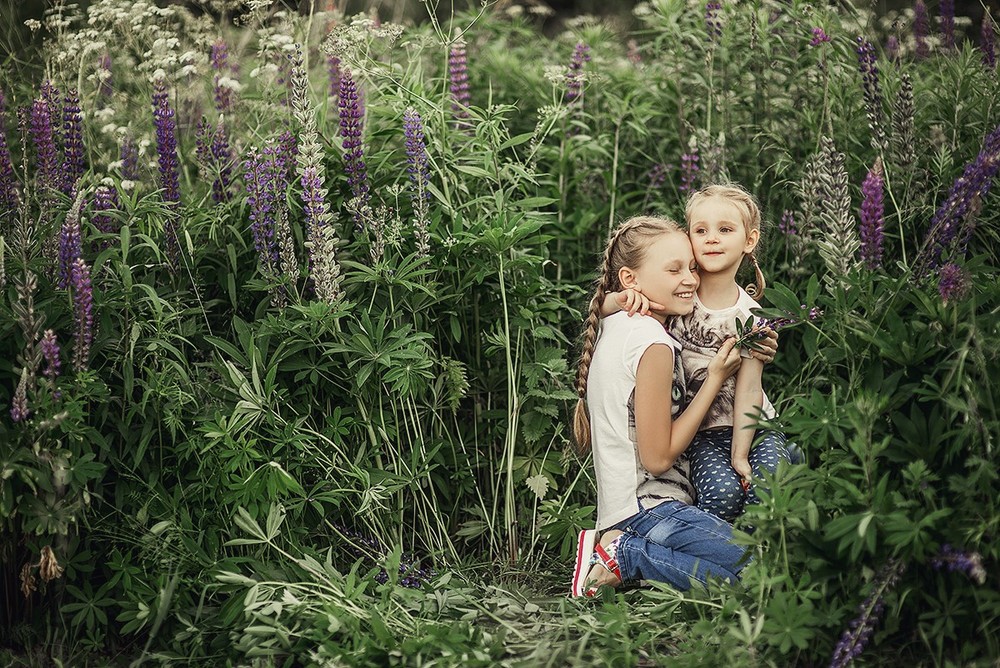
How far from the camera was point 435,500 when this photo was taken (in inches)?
151

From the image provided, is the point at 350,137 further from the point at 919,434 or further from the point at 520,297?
the point at 919,434

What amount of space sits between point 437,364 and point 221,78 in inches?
56.9

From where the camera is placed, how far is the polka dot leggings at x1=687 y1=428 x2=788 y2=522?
345cm

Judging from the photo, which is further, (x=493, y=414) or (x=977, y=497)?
(x=493, y=414)

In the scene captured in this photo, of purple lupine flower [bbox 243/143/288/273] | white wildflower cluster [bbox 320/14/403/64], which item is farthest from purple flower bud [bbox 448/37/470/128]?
purple lupine flower [bbox 243/143/288/273]

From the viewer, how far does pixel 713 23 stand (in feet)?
14.8

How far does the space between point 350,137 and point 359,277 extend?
56cm

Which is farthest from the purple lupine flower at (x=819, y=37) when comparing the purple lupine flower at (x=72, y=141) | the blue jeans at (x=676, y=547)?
the purple lupine flower at (x=72, y=141)

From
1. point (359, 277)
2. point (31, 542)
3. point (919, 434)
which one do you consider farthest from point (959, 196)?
point (31, 542)

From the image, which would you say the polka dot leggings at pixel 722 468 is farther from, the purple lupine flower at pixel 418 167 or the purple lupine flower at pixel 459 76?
the purple lupine flower at pixel 459 76

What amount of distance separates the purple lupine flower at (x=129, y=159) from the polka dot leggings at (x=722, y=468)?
252 cm

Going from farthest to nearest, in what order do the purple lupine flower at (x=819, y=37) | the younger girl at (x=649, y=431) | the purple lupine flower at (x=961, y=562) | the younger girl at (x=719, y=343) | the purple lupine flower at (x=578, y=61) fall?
1. the purple lupine flower at (x=578, y=61)
2. the purple lupine flower at (x=819, y=37)
3. the younger girl at (x=719, y=343)
4. the younger girl at (x=649, y=431)
5. the purple lupine flower at (x=961, y=562)

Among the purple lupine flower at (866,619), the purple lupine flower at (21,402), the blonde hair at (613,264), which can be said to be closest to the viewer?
the purple lupine flower at (866,619)

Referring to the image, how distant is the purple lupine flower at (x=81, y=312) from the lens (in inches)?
126
